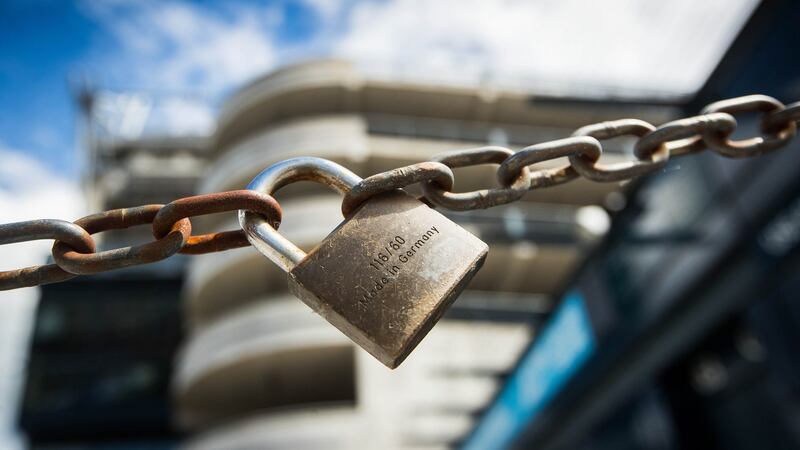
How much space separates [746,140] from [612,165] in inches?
17.7

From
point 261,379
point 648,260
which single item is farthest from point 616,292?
point 261,379

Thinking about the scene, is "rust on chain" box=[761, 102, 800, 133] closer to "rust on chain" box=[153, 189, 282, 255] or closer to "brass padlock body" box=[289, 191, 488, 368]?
"brass padlock body" box=[289, 191, 488, 368]

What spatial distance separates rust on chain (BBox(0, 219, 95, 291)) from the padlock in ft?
1.02

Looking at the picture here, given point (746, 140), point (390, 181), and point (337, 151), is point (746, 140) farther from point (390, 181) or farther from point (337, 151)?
point (337, 151)

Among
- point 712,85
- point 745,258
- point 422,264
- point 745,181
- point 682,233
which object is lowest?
point 682,233

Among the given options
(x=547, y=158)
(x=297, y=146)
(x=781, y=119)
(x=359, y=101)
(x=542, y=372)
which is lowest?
(x=297, y=146)

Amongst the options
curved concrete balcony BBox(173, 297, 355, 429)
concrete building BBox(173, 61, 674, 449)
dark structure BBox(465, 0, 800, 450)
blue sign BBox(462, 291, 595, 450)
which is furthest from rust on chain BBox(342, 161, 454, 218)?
curved concrete balcony BBox(173, 297, 355, 429)

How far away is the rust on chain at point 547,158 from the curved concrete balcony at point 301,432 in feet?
53.0

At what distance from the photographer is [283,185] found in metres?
1.33

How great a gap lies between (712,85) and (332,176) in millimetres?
4631

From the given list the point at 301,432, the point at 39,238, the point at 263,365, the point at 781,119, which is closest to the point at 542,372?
the point at 781,119

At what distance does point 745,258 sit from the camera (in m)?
4.73

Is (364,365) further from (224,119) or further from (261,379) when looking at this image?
(224,119)

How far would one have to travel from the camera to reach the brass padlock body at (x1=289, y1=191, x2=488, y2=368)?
3.91 feet
